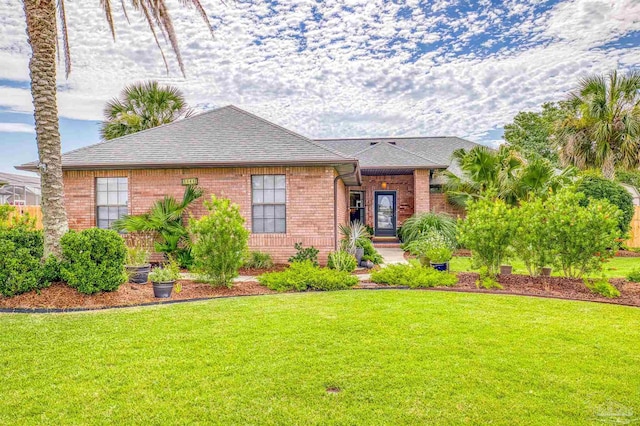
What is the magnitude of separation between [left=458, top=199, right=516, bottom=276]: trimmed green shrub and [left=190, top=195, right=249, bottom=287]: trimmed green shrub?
4.50 meters

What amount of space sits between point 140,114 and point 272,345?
1604 centimetres

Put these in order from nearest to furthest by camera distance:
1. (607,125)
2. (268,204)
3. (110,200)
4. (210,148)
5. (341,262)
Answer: (341,262) < (268,204) < (210,148) < (110,200) < (607,125)

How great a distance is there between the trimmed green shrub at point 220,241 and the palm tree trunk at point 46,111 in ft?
7.28

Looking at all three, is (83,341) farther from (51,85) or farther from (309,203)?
(309,203)

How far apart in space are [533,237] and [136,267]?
306 inches

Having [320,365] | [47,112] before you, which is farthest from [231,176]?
[320,365]

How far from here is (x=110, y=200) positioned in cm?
1159

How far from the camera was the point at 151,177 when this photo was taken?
447 inches

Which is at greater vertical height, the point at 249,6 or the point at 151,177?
the point at 249,6

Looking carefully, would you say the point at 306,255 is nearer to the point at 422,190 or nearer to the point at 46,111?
the point at 46,111

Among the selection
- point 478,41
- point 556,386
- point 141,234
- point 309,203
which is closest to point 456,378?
point 556,386

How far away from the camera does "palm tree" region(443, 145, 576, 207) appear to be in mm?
12562

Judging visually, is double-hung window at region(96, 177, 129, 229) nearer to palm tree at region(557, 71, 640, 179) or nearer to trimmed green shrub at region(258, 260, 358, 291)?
trimmed green shrub at region(258, 260, 358, 291)

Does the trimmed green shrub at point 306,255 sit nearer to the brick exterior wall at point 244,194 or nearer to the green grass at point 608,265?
the brick exterior wall at point 244,194
